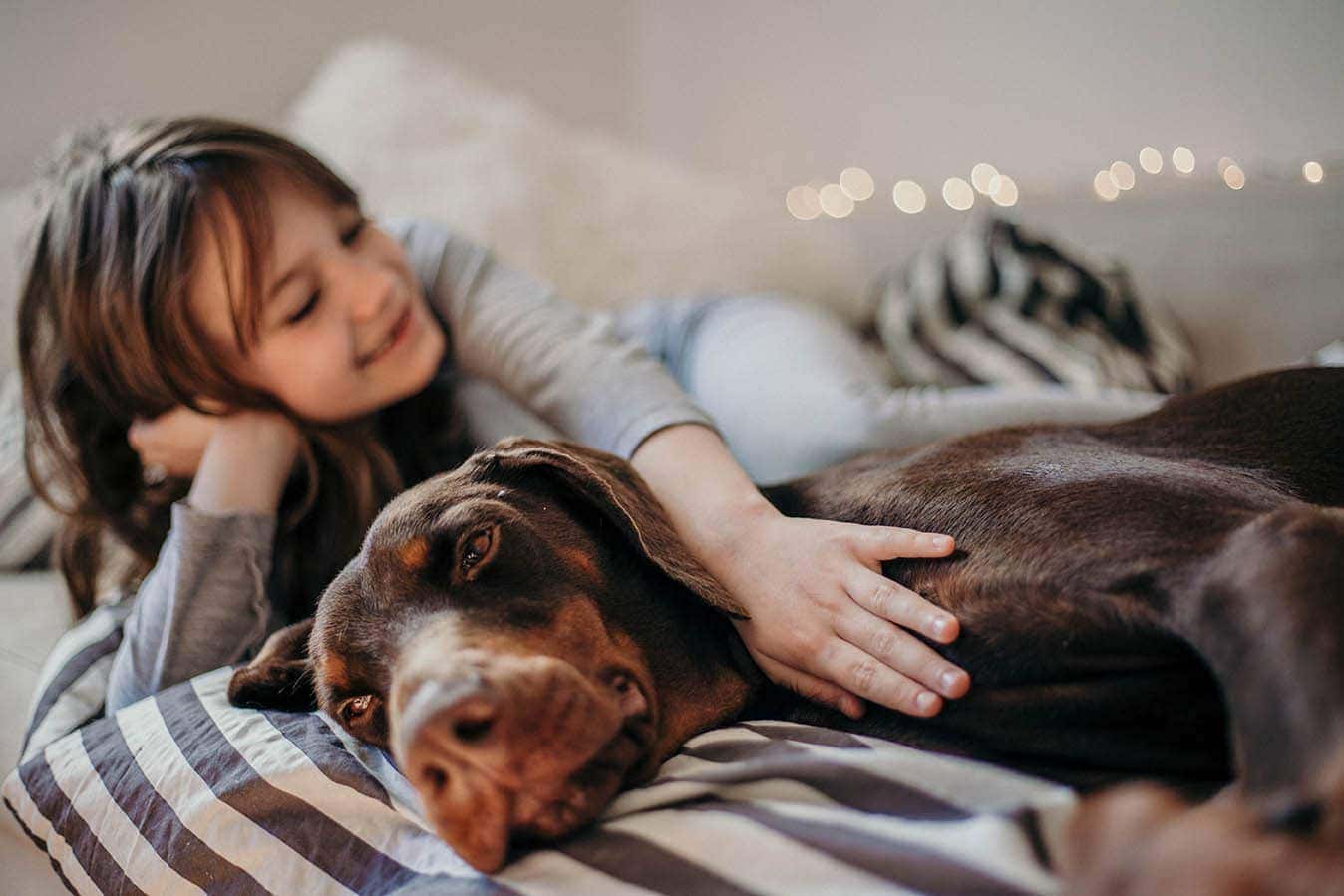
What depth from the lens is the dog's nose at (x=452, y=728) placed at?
1.12m

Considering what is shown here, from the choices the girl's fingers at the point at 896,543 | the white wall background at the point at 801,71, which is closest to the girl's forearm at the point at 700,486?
the girl's fingers at the point at 896,543

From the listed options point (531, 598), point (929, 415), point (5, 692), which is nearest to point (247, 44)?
point (5, 692)

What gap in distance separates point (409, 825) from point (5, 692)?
4.16 feet

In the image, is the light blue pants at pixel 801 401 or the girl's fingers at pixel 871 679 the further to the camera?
the light blue pants at pixel 801 401

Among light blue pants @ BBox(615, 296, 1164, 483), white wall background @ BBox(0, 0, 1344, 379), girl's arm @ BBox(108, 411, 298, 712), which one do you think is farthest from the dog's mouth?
white wall background @ BBox(0, 0, 1344, 379)

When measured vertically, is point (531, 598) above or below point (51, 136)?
below

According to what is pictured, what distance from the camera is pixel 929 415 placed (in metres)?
2.55

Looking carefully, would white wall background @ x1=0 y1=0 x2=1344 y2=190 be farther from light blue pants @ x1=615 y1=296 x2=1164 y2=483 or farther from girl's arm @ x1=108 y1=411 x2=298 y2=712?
girl's arm @ x1=108 y1=411 x2=298 y2=712

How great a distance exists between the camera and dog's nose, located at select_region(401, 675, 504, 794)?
1123mm

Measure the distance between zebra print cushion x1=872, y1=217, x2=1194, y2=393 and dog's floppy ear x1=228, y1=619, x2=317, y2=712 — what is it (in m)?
2.21

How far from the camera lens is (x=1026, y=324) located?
10.6 ft

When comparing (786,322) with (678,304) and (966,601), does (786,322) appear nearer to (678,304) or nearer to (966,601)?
(678,304)

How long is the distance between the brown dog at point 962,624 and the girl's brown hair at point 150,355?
0.68m

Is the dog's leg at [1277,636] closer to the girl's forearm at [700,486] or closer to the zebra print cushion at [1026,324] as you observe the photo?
the girl's forearm at [700,486]
